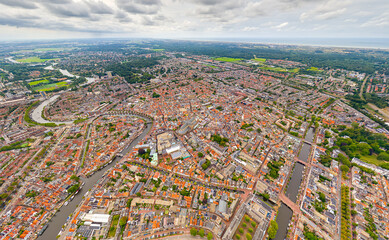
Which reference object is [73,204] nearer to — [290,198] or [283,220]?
[283,220]

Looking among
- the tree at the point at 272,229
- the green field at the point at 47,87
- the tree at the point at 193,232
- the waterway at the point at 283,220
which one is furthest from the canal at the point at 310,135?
the green field at the point at 47,87

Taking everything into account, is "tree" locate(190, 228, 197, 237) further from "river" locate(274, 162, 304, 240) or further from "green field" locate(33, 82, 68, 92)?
"green field" locate(33, 82, 68, 92)

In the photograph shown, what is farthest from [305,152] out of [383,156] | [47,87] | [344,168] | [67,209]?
[47,87]

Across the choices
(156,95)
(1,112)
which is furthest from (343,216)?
(1,112)

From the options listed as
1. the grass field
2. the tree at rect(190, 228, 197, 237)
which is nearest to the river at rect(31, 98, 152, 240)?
the tree at rect(190, 228, 197, 237)

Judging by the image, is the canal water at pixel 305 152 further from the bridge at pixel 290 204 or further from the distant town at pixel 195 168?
the bridge at pixel 290 204

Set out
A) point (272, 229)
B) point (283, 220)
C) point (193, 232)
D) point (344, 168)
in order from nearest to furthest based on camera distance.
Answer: point (193, 232) → point (272, 229) → point (283, 220) → point (344, 168)
